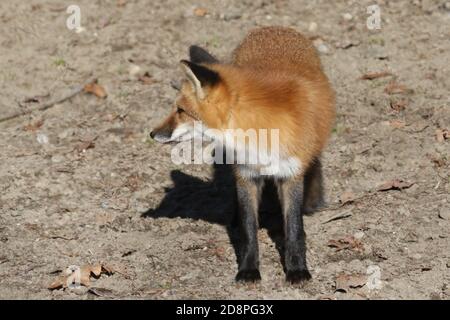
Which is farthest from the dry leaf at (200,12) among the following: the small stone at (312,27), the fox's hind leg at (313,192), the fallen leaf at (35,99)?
the fox's hind leg at (313,192)

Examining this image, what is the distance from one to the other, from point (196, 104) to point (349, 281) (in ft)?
5.92

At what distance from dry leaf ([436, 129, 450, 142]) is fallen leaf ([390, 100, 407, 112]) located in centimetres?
65

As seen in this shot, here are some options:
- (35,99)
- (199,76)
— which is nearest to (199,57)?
(199,76)

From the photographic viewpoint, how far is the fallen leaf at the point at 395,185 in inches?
280

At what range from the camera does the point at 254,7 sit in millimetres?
10555

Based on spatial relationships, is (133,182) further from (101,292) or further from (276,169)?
(276,169)

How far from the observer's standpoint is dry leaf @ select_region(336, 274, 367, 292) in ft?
18.8

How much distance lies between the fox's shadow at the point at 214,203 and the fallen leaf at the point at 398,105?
6.35 ft

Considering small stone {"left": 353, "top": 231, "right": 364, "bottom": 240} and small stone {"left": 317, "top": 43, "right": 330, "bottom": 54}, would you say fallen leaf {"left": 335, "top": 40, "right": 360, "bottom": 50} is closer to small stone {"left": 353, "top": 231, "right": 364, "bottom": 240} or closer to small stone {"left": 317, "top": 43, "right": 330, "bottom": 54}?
small stone {"left": 317, "top": 43, "right": 330, "bottom": 54}

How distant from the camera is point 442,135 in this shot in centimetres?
777

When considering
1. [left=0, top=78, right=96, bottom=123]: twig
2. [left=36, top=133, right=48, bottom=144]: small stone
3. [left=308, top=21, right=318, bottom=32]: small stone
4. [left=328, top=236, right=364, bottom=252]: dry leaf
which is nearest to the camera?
[left=328, top=236, right=364, bottom=252]: dry leaf

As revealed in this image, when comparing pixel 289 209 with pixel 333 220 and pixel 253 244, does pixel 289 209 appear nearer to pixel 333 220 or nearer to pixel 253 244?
pixel 253 244

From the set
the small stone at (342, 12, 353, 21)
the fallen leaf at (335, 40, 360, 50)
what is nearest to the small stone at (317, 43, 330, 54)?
the fallen leaf at (335, 40, 360, 50)

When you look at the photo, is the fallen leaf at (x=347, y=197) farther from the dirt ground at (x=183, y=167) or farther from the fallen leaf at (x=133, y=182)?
the fallen leaf at (x=133, y=182)
